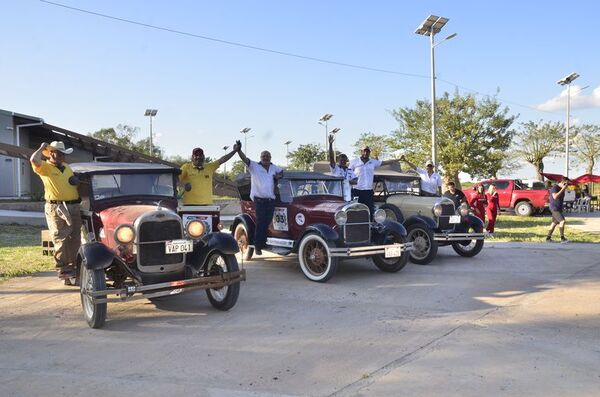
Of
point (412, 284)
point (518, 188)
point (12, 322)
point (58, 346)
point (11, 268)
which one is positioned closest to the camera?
point (58, 346)

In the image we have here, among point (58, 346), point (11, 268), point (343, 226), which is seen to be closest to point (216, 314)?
point (58, 346)

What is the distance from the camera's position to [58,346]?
4922 mm

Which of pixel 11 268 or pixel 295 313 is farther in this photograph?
pixel 11 268

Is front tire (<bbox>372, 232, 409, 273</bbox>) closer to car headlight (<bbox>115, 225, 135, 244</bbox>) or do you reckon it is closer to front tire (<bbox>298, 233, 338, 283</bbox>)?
front tire (<bbox>298, 233, 338, 283</bbox>)

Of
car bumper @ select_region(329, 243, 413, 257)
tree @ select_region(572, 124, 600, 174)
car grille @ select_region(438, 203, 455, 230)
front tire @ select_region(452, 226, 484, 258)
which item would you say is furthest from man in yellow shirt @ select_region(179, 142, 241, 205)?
tree @ select_region(572, 124, 600, 174)

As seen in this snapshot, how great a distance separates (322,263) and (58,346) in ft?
13.5

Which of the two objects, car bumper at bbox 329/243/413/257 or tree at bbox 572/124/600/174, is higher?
tree at bbox 572/124/600/174

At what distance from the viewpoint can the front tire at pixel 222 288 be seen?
6098mm

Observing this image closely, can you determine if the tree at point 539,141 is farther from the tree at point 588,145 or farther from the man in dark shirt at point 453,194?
the man in dark shirt at point 453,194

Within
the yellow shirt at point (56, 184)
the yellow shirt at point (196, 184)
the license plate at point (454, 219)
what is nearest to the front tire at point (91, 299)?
the yellow shirt at point (56, 184)

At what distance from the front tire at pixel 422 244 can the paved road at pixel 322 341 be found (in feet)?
4.84

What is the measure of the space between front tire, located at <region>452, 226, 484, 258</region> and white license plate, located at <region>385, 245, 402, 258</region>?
9.50 ft

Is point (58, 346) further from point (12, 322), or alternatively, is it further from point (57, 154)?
point (57, 154)

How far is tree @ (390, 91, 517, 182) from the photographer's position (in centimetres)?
3147
